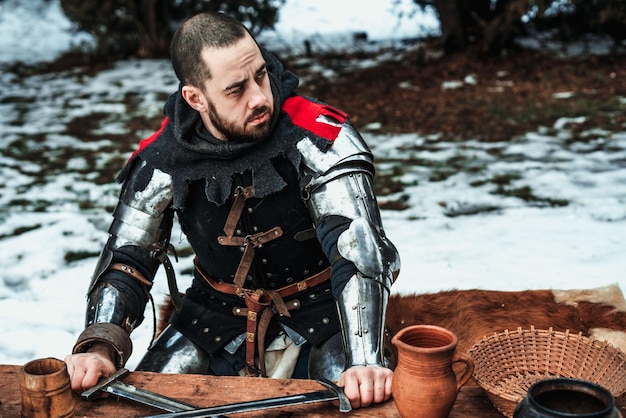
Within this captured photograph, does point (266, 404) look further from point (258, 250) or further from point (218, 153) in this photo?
point (218, 153)

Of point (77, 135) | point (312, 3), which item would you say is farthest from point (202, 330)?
point (312, 3)

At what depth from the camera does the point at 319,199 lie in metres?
2.45

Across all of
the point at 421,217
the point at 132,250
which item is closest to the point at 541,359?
the point at 132,250

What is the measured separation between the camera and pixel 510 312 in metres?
2.93

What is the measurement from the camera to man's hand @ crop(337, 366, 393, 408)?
1970mm

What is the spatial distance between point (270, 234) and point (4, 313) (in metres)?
1.92

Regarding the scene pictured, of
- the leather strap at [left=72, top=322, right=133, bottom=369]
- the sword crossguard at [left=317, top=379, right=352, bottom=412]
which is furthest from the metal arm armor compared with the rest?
the sword crossguard at [left=317, top=379, right=352, bottom=412]

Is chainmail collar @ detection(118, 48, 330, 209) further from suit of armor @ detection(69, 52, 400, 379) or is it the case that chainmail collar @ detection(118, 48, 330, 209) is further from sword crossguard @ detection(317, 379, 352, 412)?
sword crossguard @ detection(317, 379, 352, 412)

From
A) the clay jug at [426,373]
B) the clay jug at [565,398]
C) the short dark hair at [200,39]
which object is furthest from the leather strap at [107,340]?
the clay jug at [565,398]

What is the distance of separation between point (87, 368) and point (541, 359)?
1.20 meters

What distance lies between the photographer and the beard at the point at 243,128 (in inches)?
95.8

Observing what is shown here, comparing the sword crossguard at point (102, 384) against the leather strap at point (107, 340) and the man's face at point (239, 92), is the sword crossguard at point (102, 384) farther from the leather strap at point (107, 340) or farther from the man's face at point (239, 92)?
the man's face at point (239, 92)

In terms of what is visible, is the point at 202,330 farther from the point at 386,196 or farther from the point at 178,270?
the point at 386,196

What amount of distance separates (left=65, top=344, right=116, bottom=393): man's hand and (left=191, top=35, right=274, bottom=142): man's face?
2.48 feet
